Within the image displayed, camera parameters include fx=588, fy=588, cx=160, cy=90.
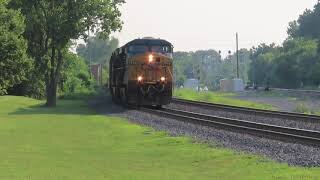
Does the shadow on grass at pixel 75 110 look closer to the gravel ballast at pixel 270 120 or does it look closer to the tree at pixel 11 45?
the gravel ballast at pixel 270 120

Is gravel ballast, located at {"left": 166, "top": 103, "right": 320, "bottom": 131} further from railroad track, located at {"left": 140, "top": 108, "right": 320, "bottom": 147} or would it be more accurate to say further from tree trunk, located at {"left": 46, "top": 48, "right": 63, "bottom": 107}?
tree trunk, located at {"left": 46, "top": 48, "right": 63, "bottom": 107}

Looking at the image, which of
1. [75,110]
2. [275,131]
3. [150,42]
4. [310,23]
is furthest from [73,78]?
[310,23]

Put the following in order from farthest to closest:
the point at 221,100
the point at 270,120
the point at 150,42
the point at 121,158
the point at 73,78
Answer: the point at 73,78, the point at 221,100, the point at 150,42, the point at 270,120, the point at 121,158

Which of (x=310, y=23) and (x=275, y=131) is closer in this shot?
(x=275, y=131)

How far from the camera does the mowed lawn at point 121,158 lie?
13.1 metres

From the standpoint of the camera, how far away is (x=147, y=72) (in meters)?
38.3

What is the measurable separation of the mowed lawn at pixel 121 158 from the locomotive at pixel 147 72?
13005mm

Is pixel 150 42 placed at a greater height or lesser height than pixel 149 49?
greater

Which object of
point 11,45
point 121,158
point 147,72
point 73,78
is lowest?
point 121,158

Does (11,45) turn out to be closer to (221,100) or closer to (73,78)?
(221,100)

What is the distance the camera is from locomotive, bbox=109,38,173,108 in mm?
38031

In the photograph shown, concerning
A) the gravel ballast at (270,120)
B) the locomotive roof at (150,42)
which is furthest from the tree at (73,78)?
the gravel ballast at (270,120)

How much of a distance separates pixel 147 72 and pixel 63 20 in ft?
45.9

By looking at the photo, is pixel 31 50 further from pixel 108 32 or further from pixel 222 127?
pixel 222 127
